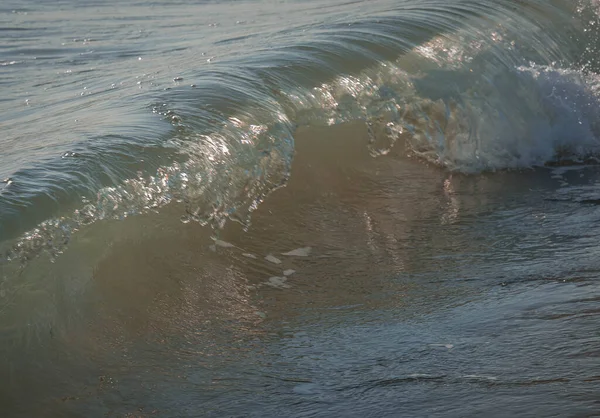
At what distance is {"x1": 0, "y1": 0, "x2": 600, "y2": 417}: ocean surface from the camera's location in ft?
11.3

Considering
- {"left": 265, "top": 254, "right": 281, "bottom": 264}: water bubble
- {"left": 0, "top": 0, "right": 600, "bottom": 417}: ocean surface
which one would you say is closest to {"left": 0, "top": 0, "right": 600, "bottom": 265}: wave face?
{"left": 0, "top": 0, "right": 600, "bottom": 417}: ocean surface

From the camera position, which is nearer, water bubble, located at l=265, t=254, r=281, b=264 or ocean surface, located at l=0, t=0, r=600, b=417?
ocean surface, located at l=0, t=0, r=600, b=417

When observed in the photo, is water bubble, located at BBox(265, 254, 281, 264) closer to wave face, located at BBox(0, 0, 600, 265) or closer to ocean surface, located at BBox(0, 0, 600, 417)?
ocean surface, located at BBox(0, 0, 600, 417)

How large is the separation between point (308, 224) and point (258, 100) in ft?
4.16

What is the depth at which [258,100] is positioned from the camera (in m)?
6.42

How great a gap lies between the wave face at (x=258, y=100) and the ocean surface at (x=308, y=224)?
2 centimetres

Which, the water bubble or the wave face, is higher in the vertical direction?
the wave face

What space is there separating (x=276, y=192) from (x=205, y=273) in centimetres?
130

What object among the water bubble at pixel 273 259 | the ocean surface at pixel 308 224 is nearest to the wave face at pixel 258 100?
the ocean surface at pixel 308 224

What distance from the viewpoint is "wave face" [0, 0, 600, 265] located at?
4.96 meters

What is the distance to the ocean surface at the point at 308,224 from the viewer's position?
11.3 feet

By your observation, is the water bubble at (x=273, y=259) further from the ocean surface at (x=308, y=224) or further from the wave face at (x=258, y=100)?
the wave face at (x=258, y=100)

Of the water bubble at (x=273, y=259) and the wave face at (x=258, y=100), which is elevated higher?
the wave face at (x=258, y=100)

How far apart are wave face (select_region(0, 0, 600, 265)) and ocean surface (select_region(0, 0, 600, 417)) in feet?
0.07
